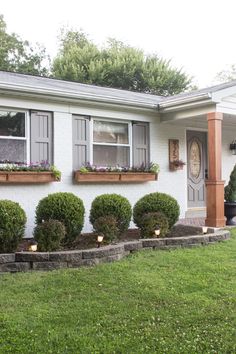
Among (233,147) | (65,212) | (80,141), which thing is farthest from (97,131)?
(233,147)

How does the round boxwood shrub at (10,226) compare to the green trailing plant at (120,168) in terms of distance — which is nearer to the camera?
the round boxwood shrub at (10,226)

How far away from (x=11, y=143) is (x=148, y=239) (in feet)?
9.81

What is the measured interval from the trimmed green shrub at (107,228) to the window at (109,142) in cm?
202

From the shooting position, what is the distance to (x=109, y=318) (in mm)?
3551

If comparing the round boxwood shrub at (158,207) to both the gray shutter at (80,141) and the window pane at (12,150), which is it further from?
the window pane at (12,150)

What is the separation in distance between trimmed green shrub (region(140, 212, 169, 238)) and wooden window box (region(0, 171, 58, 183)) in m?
1.86

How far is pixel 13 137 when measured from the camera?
7.41m

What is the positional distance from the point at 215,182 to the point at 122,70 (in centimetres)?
1943

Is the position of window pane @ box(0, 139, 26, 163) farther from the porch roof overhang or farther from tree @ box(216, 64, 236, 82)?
tree @ box(216, 64, 236, 82)

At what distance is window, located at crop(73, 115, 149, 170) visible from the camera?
8.17 meters

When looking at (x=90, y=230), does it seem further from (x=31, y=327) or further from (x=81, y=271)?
(x=31, y=327)

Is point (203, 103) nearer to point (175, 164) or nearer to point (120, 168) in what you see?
point (175, 164)

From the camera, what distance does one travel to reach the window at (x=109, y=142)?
26.8 feet

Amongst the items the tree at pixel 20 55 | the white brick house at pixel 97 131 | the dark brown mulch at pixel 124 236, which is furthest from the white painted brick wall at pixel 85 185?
the tree at pixel 20 55
